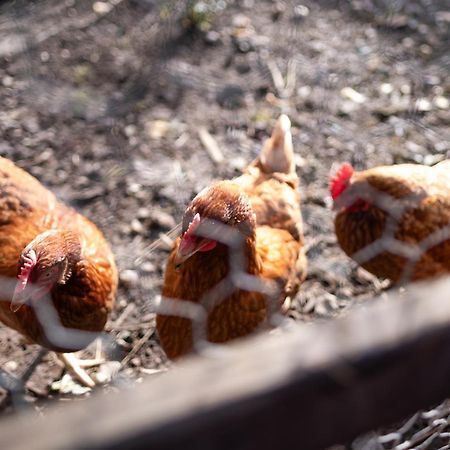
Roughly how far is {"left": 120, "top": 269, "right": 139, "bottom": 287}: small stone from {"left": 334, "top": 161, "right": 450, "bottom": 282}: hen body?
57 centimetres

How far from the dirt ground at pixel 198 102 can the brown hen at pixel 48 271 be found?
0.98 feet

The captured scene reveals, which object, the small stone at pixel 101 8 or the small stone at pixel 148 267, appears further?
the small stone at pixel 101 8

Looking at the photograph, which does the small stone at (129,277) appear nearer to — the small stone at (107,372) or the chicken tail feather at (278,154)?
the small stone at (107,372)

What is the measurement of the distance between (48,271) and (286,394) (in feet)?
2.85

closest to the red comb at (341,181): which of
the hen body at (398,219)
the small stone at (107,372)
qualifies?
the hen body at (398,219)

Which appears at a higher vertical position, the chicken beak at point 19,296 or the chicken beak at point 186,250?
the chicken beak at point 186,250

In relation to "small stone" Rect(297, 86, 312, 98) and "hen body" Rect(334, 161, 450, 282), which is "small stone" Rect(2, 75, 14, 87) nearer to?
"small stone" Rect(297, 86, 312, 98)

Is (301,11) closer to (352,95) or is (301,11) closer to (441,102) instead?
(352,95)

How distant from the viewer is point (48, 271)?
3.96 ft

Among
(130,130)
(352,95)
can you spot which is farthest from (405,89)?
(130,130)

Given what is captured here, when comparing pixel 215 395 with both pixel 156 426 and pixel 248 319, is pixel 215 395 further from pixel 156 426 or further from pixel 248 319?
pixel 248 319

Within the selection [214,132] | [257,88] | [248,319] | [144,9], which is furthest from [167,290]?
[144,9]

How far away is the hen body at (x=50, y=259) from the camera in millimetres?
1281

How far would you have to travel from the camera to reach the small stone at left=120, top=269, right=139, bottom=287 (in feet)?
5.59
